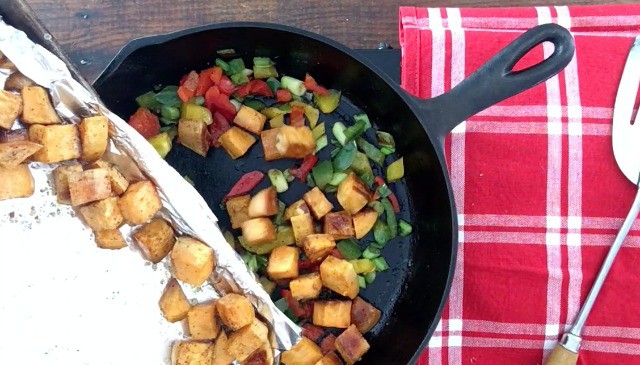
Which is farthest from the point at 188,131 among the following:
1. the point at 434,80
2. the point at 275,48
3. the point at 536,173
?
the point at 536,173

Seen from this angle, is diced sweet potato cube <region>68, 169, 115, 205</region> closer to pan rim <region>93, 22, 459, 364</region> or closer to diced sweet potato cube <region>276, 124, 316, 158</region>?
pan rim <region>93, 22, 459, 364</region>

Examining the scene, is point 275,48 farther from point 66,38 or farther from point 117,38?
point 66,38

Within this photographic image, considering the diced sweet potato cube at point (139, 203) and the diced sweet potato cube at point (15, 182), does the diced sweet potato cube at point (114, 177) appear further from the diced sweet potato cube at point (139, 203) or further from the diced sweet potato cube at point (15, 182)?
the diced sweet potato cube at point (15, 182)

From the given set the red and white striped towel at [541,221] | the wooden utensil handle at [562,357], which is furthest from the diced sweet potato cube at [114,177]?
the wooden utensil handle at [562,357]

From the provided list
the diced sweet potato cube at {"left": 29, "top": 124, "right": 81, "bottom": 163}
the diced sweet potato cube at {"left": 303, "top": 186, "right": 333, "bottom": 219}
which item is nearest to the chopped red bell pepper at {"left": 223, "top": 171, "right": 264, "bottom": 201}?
the diced sweet potato cube at {"left": 303, "top": 186, "right": 333, "bottom": 219}

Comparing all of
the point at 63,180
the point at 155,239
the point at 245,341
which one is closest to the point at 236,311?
the point at 245,341

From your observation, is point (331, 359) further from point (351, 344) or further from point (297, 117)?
point (297, 117)
